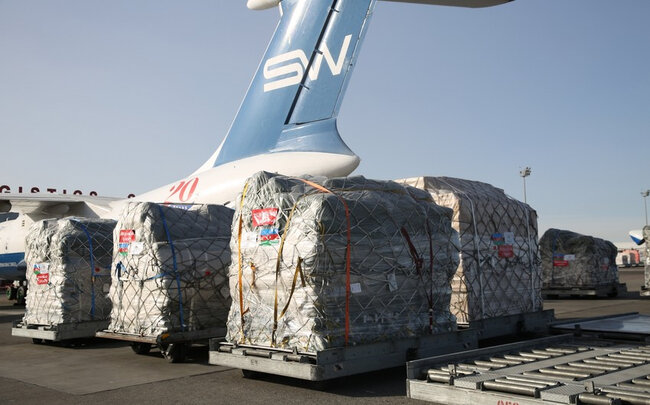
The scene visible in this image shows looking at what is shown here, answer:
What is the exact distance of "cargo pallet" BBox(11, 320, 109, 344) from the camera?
1143cm

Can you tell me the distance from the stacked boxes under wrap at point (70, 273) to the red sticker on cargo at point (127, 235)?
203 centimetres

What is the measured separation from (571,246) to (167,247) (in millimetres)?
16667

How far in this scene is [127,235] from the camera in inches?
400

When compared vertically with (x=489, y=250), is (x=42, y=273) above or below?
below

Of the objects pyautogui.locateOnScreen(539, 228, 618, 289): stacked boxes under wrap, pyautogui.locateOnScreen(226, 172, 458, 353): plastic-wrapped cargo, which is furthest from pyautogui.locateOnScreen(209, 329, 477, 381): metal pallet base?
pyautogui.locateOnScreen(539, 228, 618, 289): stacked boxes under wrap

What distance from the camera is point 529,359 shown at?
22.8ft

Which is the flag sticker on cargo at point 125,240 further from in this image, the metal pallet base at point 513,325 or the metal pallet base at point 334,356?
the metal pallet base at point 513,325

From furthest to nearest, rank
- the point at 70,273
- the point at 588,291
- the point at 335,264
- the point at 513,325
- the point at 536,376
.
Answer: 1. the point at 588,291
2. the point at 70,273
3. the point at 513,325
4. the point at 335,264
5. the point at 536,376

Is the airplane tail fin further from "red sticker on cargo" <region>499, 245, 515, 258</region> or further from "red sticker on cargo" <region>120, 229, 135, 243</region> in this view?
"red sticker on cargo" <region>120, 229, 135, 243</region>

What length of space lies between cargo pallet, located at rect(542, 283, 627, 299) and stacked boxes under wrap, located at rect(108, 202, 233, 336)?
15340 mm

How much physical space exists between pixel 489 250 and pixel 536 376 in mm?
4354

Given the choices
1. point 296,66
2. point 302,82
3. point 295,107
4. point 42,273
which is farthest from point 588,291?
point 42,273

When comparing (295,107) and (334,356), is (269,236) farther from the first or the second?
(295,107)

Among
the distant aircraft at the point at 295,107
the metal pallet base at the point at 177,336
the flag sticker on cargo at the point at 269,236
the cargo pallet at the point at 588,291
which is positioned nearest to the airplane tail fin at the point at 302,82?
the distant aircraft at the point at 295,107
